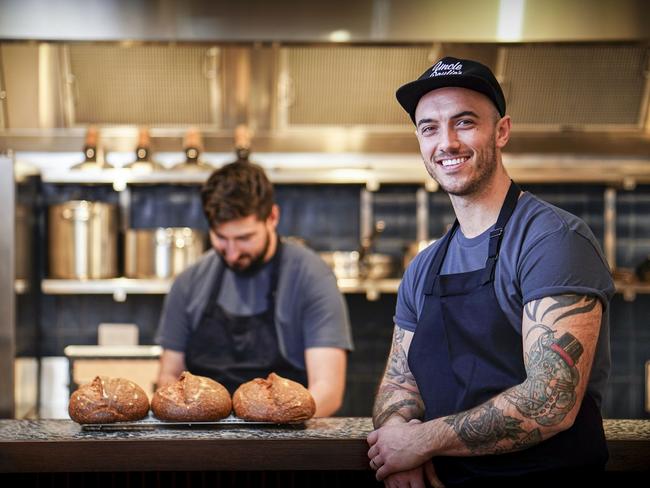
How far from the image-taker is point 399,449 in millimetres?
1754

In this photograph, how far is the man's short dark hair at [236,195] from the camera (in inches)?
112

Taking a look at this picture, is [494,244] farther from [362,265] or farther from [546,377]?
[362,265]

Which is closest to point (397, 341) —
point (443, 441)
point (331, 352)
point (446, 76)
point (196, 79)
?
point (443, 441)

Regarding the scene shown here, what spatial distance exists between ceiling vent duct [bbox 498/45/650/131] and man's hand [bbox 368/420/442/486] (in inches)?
122

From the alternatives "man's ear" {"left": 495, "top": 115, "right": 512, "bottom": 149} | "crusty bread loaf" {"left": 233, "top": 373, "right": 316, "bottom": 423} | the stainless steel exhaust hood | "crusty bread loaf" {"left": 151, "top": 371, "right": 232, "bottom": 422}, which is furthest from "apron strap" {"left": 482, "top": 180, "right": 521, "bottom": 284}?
the stainless steel exhaust hood

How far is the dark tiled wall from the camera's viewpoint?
4633mm

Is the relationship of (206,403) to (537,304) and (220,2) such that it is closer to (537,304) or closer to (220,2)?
(537,304)

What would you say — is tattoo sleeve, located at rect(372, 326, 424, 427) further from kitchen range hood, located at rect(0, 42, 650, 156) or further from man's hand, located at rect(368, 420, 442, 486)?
kitchen range hood, located at rect(0, 42, 650, 156)

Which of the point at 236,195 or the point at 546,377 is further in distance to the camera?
the point at 236,195

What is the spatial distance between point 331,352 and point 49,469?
1.21 meters

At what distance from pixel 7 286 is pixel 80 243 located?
0.46 meters

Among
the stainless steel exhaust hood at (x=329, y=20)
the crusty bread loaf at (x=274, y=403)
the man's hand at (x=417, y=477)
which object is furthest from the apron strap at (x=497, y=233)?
the stainless steel exhaust hood at (x=329, y=20)

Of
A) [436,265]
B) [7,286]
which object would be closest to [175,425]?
[436,265]

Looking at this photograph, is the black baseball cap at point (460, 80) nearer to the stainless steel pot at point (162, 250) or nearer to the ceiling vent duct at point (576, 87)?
the stainless steel pot at point (162, 250)
